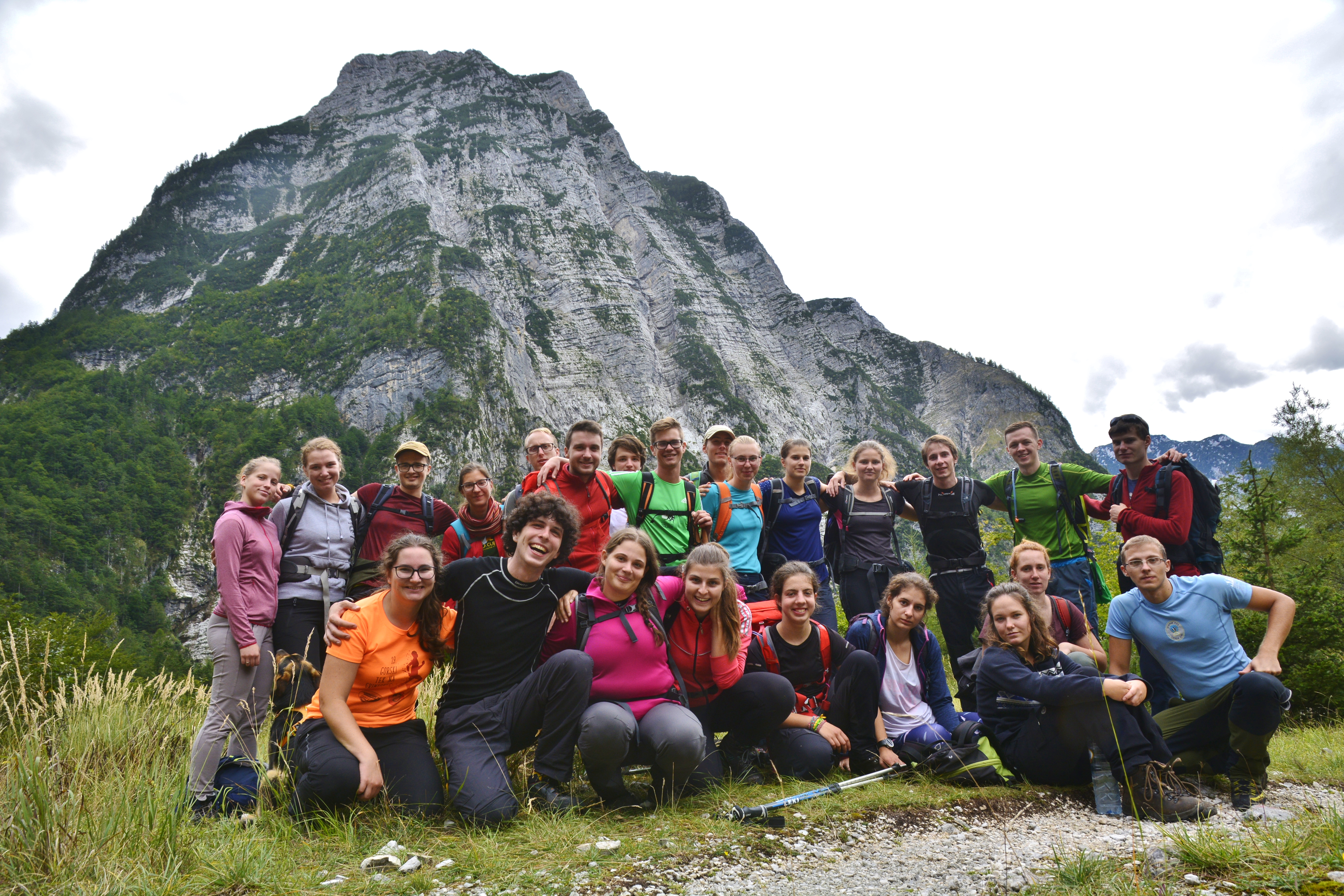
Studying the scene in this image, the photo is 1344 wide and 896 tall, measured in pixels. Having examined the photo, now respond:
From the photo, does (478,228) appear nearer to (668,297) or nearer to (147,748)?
(668,297)

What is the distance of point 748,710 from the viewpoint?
428 centimetres

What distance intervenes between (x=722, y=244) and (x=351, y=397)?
87.2 metres

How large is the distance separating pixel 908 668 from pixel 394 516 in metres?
4.19

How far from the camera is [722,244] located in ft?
484

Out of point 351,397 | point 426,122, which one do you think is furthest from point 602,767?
point 426,122

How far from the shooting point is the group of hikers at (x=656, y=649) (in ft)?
12.0

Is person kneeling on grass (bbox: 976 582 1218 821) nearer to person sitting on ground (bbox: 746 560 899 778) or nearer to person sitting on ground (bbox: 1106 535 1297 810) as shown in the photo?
person sitting on ground (bbox: 1106 535 1297 810)

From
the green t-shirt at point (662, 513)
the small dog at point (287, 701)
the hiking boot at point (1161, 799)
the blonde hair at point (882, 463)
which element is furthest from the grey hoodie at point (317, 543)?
the hiking boot at point (1161, 799)

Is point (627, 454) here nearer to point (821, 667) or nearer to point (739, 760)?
point (821, 667)

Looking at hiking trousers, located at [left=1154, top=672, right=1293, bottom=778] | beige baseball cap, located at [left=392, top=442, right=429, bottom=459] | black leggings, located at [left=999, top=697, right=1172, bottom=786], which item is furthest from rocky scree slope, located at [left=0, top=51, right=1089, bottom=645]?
hiking trousers, located at [left=1154, top=672, right=1293, bottom=778]

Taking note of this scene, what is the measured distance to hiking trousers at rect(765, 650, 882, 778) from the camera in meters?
4.32

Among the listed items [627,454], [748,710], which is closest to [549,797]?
[748,710]

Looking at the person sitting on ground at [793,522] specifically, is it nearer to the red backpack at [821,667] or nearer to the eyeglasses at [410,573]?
the red backpack at [821,667]

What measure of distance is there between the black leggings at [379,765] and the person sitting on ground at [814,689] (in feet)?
6.94
